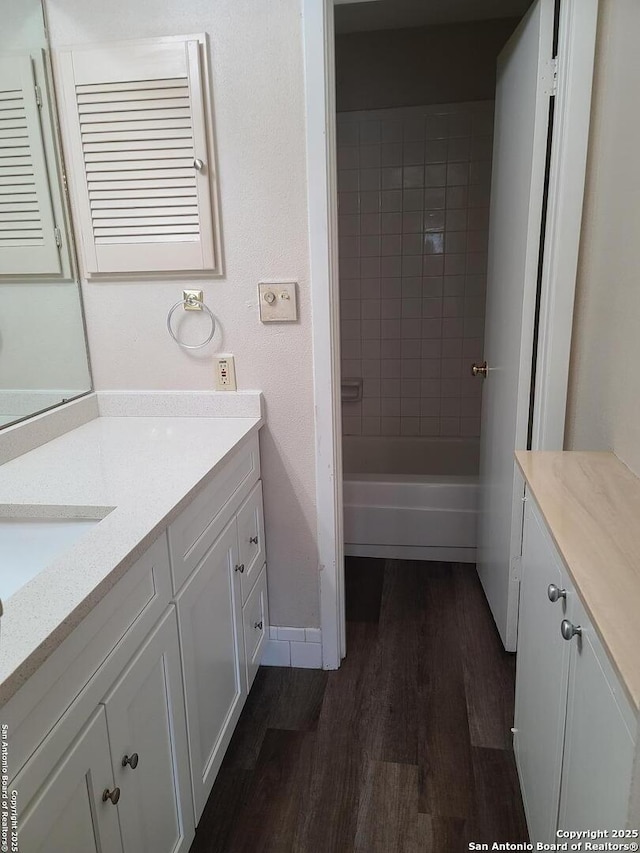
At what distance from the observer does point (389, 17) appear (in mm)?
2758

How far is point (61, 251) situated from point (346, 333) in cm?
192

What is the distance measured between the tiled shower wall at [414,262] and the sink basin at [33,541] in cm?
244

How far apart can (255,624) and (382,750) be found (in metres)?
0.52

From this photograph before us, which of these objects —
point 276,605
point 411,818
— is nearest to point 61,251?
point 276,605

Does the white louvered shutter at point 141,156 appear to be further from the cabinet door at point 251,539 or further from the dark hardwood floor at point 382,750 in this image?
the dark hardwood floor at point 382,750

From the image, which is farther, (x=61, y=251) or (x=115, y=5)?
(x=61, y=251)

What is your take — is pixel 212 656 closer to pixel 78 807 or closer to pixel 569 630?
pixel 78 807

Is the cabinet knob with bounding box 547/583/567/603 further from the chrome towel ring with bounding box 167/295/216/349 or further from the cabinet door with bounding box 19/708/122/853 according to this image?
the chrome towel ring with bounding box 167/295/216/349

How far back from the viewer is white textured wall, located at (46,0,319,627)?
5.22 feet

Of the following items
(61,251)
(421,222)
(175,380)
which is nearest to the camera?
(61,251)

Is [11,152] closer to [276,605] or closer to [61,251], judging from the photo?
[61,251]

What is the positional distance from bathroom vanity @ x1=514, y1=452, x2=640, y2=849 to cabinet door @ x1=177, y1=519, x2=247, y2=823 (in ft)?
2.43

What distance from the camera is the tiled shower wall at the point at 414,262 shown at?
3.07 m

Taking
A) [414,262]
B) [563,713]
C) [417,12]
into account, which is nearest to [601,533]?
[563,713]
